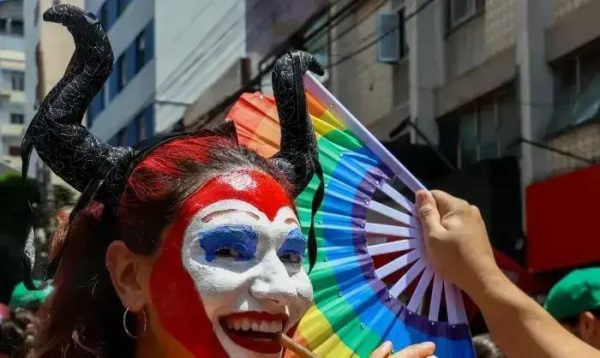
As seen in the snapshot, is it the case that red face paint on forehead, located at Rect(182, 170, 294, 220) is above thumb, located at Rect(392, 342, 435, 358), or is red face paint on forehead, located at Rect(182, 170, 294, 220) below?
above

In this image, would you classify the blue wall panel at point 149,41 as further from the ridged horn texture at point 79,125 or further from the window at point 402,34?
the ridged horn texture at point 79,125

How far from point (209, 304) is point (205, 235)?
5.2 inches

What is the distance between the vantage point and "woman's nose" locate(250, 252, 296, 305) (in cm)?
204

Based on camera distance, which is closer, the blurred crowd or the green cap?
the green cap

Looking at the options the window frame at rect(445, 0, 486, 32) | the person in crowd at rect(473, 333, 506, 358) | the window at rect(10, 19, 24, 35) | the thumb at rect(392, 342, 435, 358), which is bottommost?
the person in crowd at rect(473, 333, 506, 358)

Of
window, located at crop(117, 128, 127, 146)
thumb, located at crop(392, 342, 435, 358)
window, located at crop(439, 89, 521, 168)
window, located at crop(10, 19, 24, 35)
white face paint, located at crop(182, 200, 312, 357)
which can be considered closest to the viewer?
white face paint, located at crop(182, 200, 312, 357)

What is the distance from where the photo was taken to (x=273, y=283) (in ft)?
6.77

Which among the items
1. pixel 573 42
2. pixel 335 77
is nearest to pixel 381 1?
pixel 335 77

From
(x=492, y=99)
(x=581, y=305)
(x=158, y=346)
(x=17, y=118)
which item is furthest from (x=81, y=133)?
(x=17, y=118)

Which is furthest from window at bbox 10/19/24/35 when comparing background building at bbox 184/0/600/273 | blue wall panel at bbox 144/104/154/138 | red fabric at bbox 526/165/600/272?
blue wall panel at bbox 144/104/154/138

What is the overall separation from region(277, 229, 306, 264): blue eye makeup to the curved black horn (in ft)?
0.64

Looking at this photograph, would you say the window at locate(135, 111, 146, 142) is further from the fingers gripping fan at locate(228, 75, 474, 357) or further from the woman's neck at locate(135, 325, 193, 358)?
the woman's neck at locate(135, 325, 193, 358)

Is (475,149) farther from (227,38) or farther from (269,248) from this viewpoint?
(269,248)

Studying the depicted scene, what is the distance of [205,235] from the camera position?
2.09 metres
